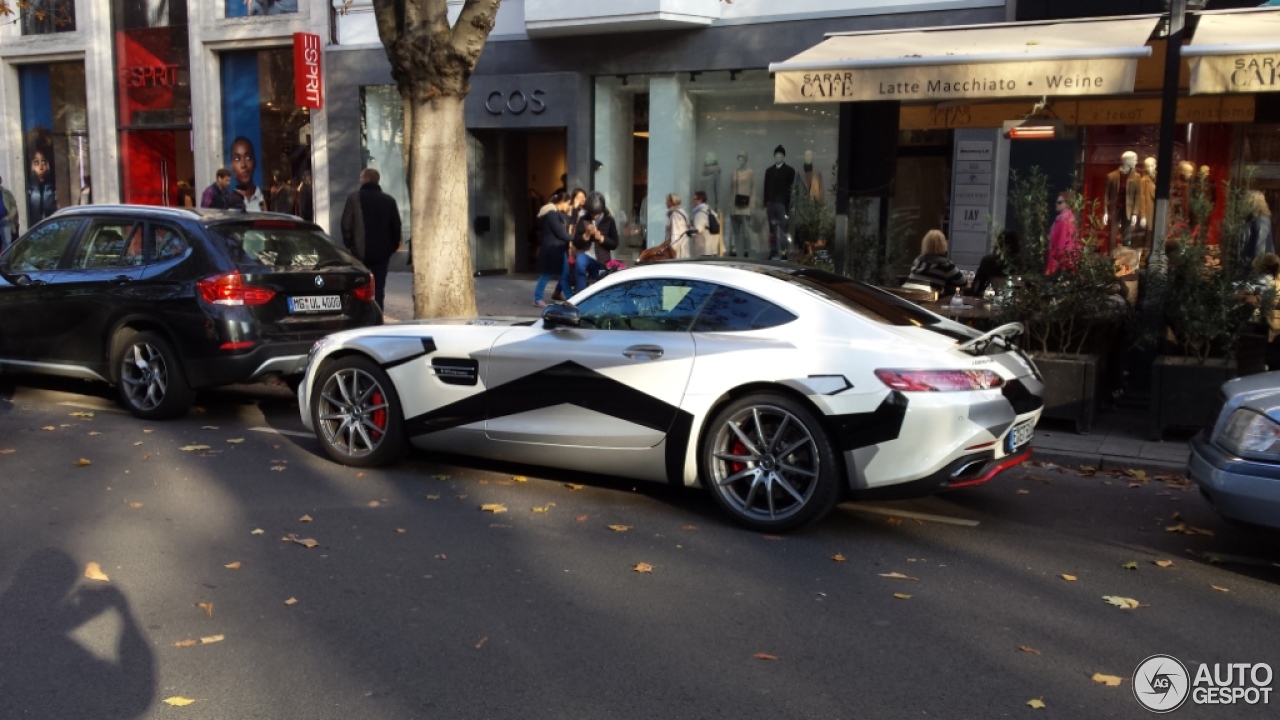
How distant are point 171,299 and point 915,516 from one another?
5.77 meters

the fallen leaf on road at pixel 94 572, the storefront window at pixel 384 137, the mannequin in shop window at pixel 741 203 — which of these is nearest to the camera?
the fallen leaf on road at pixel 94 572

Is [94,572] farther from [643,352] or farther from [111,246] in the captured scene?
[111,246]

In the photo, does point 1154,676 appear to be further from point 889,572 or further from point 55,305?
point 55,305

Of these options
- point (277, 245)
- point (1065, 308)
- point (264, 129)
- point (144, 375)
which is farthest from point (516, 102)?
point (1065, 308)

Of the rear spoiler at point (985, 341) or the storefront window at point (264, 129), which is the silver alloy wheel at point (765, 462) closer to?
the rear spoiler at point (985, 341)

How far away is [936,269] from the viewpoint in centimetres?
1209

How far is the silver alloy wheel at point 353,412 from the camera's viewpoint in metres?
7.58

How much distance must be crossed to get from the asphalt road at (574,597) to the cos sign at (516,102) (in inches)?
507

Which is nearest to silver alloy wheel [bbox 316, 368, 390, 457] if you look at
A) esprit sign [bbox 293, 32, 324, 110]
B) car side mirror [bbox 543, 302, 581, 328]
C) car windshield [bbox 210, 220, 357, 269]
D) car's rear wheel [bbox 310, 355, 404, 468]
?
car's rear wheel [bbox 310, 355, 404, 468]

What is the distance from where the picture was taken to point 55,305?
31.4ft

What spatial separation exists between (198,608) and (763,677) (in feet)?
7.98

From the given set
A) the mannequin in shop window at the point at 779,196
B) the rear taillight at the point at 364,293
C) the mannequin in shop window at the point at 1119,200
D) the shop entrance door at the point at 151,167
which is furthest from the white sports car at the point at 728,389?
the shop entrance door at the point at 151,167

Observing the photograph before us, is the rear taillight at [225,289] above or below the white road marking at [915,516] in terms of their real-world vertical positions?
above

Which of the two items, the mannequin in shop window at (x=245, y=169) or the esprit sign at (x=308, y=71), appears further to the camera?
the mannequin in shop window at (x=245, y=169)
